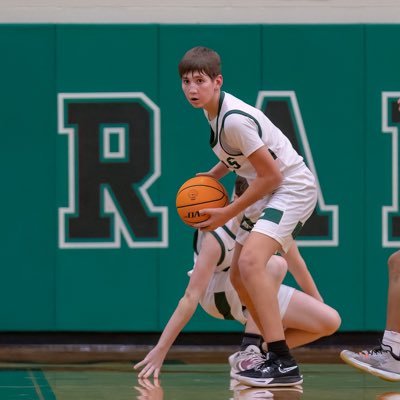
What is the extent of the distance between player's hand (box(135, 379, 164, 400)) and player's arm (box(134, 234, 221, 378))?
0.07 meters

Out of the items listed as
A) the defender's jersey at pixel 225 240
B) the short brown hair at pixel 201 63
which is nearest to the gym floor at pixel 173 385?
the defender's jersey at pixel 225 240

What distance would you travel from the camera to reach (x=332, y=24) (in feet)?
30.2

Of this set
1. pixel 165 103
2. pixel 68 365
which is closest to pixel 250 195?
pixel 68 365

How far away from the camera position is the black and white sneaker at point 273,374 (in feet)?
19.8

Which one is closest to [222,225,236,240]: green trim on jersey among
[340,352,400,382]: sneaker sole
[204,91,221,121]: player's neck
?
[204,91,221,121]: player's neck

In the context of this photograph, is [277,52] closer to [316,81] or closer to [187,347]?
[316,81]

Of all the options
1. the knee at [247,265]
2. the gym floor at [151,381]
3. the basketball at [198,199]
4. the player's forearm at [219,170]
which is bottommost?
the gym floor at [151,381]

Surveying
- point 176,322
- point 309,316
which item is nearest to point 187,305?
point 176,322

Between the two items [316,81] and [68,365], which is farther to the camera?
[316,81]

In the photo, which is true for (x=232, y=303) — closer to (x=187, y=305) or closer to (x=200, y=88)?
(x=187, y=305)

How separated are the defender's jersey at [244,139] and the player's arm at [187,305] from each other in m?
0.57

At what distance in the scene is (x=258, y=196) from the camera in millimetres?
6172

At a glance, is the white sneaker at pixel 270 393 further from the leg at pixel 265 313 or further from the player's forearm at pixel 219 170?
the player's forearm at pixel 219 170

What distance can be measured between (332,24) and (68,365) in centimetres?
347
